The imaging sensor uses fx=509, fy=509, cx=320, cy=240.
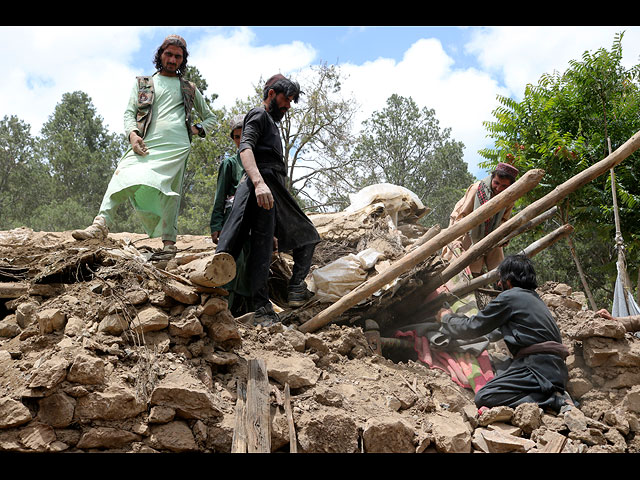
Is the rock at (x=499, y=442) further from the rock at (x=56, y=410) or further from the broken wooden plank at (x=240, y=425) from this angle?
A: the rock at (x=56, y=410)

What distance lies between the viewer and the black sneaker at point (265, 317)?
3.49m

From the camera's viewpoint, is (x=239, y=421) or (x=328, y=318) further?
(x=328, y=318)

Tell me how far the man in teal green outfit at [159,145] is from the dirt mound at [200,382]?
28.1 inches

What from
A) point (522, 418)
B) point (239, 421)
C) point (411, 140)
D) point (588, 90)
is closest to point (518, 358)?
point (522, 418)

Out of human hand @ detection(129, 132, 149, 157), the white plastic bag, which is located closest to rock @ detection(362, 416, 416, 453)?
the white plastic bag

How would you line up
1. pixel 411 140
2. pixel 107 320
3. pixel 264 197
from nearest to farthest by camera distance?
1. pixel 107 320
2. pixel 264 197
3. pixel 411 140

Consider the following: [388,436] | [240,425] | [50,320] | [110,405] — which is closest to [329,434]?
[388,436]

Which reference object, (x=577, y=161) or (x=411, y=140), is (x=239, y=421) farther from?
(x=411, y=140)

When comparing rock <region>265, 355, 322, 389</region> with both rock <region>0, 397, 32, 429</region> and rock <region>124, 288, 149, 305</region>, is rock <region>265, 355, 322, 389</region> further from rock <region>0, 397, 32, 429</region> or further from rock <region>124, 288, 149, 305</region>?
rock <region>0, 397, 32, 429</region>

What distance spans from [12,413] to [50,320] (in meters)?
0.63

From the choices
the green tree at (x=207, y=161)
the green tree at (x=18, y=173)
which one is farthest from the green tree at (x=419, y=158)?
the green tree at (x=18, y=173)

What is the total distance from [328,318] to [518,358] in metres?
1.35

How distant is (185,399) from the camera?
8.09 feet

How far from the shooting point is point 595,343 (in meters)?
→ 3.73
